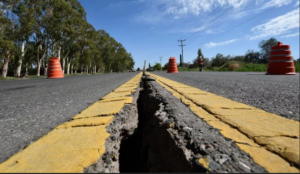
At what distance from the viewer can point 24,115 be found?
4.97 ft

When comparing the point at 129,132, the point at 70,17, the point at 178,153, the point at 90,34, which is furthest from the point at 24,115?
the point at 90,34

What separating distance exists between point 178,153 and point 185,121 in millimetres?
313

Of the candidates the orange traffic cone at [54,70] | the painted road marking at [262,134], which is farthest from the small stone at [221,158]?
the orange traffic cone at [54,70]

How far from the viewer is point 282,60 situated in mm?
5914

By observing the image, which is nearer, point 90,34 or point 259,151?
point 259,151

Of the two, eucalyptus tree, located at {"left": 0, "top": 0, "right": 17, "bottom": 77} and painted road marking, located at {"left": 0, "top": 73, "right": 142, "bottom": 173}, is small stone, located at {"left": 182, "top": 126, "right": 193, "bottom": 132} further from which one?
eucalyptus tree, located at {"left": 0, "top": 0, "right": 17, "bottom": 77}

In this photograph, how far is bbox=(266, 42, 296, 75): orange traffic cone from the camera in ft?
19.1

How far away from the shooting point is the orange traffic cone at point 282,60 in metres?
5.84

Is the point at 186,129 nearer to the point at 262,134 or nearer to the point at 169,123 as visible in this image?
the point at 169,123

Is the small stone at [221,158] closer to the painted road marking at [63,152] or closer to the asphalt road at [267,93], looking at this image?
the painted road marking at [63,152]

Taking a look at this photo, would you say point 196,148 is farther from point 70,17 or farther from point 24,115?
point 70,17

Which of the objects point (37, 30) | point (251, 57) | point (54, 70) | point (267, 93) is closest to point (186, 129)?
point (267, 93)

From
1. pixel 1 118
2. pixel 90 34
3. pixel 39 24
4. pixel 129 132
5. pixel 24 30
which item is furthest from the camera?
pixel 90 34

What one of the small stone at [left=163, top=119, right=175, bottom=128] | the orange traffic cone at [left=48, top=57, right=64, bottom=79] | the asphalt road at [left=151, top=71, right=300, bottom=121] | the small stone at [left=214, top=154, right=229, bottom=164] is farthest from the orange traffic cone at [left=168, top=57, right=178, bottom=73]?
the small stone at [left=214, top=154, right=229, bottom=164]
